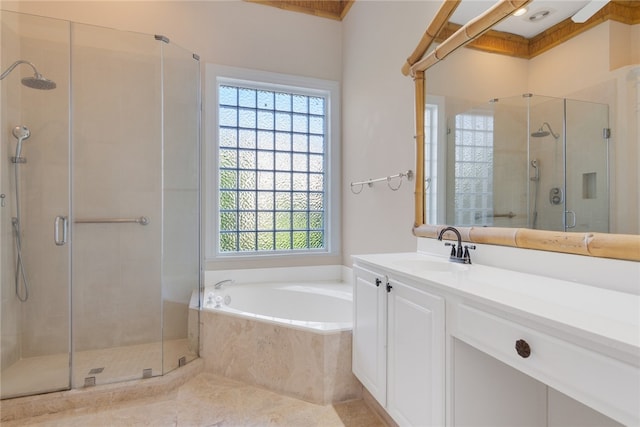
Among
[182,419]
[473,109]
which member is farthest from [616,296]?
[182,419]

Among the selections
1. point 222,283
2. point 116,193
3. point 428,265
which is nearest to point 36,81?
point 116,193

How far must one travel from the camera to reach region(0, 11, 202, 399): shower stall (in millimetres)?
2240

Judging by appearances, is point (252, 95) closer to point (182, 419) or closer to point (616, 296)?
point (182, 419)

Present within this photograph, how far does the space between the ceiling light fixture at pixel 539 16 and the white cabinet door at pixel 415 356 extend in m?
1.16

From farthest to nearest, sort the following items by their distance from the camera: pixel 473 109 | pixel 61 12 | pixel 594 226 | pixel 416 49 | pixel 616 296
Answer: pixel 61 12, pixel 416 49, pixel 473 109, pixel 594 226, pixel 616 296

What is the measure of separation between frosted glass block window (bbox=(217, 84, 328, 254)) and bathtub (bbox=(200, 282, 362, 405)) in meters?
0.65

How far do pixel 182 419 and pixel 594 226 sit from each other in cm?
210

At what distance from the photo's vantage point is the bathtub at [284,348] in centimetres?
191

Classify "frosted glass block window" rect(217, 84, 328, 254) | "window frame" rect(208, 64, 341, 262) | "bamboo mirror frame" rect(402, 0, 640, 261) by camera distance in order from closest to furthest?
1. "bamboo mirror frame" rect(402, 0, 640, 261)
2. "window frame" rect(208, 64, 341, 262)
3. "frosted glass block window" rect(217, 84, 328, 254)

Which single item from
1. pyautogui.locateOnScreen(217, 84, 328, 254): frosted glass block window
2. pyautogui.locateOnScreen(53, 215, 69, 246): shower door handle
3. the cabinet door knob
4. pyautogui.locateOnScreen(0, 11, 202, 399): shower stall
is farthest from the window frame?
the cabinet door knob

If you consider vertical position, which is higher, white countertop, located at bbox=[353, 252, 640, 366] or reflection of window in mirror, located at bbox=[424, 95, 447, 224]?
reflection of window in mirror, located at bbox=[424, 95, 447, 224]

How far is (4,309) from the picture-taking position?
2.19m

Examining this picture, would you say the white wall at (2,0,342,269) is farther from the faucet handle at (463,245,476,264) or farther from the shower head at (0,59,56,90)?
the faucet handle at (463,245,476,264)

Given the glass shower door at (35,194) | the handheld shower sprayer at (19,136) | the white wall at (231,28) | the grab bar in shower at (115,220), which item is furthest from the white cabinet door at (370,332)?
the handheld shower sprayer at (19,136)
